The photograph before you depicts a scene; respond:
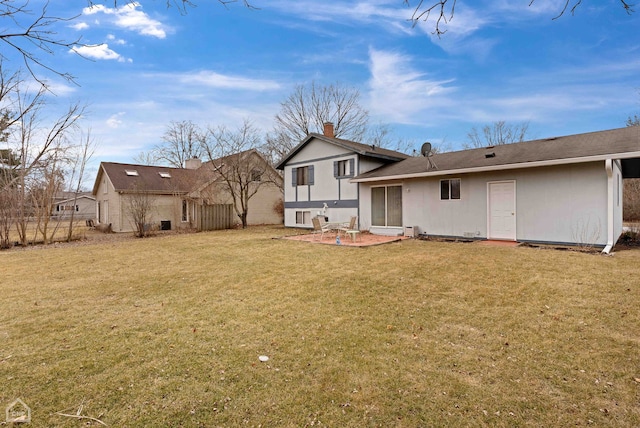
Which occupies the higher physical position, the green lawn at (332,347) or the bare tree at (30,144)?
the bare tree at (30,144)

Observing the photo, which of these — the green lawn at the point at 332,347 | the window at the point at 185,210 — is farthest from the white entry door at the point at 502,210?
the window at the point at 185,210

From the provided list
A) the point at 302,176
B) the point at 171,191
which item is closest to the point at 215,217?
the point at 171,191

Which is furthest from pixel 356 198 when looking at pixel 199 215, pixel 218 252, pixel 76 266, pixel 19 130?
pixel 19 130

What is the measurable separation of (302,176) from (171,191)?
884 centimetres

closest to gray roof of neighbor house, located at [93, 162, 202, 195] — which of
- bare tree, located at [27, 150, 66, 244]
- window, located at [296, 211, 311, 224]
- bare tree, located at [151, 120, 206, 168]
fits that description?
bare tree, located at [151, 120, 206, 168]

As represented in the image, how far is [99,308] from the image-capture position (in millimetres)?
4461

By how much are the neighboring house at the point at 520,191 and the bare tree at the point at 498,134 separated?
18.0 meters

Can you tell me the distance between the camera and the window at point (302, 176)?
16.3 m

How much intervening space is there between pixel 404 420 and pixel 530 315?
2.73 meters

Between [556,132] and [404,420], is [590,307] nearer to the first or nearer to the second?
[404,420]

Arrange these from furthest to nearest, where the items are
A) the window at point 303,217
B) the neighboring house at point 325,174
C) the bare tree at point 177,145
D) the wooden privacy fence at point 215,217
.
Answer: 1. the bare tree at point 177,145
2. the wooden privacy fence at point 215,217
3. the window at point 303,217
4. the neighboring house at point 325,174

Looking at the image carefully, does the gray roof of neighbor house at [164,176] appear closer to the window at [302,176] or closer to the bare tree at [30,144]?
the window at [302,176]

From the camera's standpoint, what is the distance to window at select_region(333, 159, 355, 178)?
14.5 m

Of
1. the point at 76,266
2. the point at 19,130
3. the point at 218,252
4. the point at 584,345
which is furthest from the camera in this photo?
the point at 19,130
